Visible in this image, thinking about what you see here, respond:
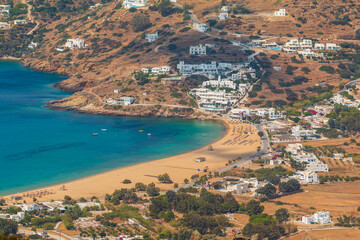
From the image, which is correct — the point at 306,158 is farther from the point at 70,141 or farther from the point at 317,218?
the point at 70,141

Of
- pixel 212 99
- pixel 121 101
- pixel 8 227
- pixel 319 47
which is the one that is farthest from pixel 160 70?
pixel 8 227

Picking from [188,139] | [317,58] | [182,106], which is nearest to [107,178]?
[188,139]

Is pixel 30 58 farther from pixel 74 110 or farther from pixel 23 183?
pixel 23 183

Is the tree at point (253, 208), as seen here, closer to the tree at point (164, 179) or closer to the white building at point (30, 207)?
the tree at point (164, 179)

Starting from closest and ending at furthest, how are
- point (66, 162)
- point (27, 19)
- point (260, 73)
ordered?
1. point (66, 162)
2. point (260, 73)
3. point (27, 19)

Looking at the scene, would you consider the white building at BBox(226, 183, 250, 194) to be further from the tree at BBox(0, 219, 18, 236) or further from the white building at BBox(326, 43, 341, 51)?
the white building at BBox(326, 43, 341, 51)
